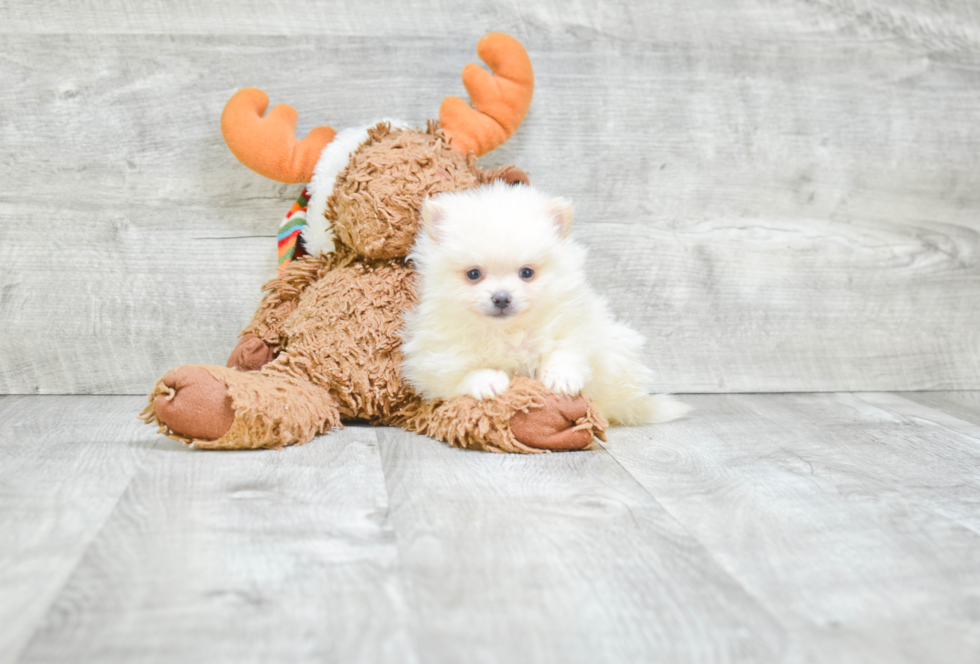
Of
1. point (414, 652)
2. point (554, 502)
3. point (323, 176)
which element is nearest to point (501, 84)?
point (323, 176)

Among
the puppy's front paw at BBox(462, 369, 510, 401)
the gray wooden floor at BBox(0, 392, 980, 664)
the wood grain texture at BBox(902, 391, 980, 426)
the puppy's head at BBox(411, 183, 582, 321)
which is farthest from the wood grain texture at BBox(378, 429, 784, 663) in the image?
the wood grain texture at BBox(902, 391, 980, 426)

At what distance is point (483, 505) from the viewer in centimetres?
87

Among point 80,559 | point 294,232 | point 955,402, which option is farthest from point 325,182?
point 955,402

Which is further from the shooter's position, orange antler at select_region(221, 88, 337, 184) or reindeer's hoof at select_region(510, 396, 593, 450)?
orange antler at select_region(221, 88, 337, 184)

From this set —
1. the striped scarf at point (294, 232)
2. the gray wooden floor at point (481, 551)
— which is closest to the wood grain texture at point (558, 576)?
Result: the gray wooden floor at point (481, 551)

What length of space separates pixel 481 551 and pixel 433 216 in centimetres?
52

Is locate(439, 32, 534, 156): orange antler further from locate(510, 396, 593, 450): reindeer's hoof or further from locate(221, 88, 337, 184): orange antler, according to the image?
locate(510, 396, 593, 450): reindeer's hoof

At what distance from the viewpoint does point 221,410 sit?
3.33ft

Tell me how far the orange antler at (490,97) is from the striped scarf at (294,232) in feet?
0.84

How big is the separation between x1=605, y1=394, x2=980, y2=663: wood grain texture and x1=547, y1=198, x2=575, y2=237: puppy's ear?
0.31 meters

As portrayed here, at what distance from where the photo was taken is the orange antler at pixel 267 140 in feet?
4.16

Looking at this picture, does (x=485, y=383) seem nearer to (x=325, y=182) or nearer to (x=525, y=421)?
(x=525, y=421)

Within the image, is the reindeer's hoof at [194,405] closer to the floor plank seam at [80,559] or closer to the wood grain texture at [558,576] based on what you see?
the floor plank seam at [80,559]

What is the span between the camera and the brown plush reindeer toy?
1.04 meters
